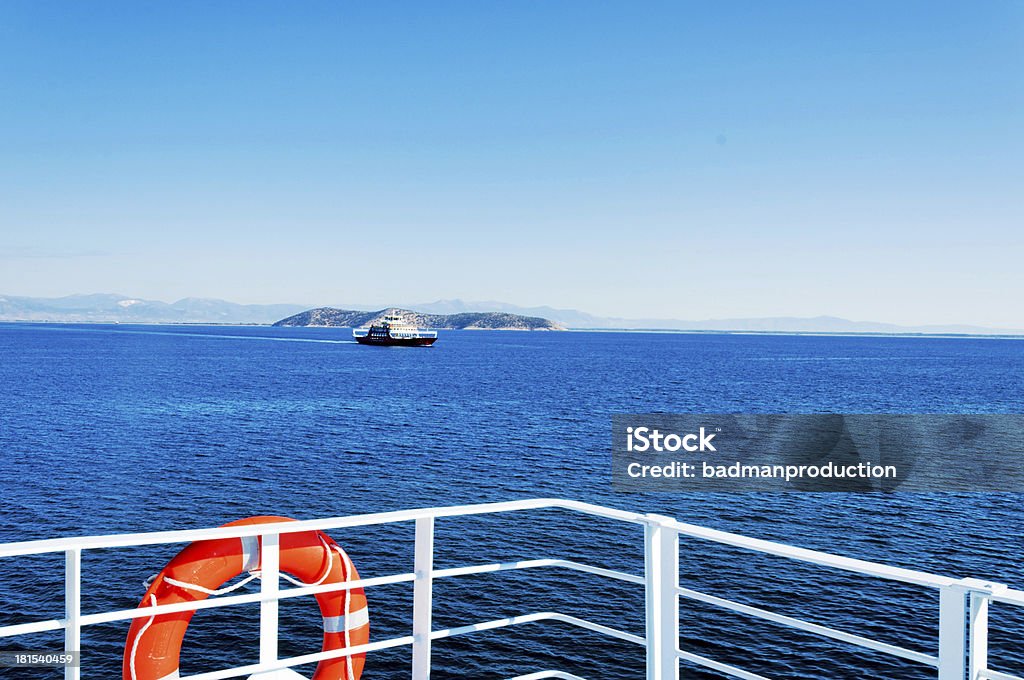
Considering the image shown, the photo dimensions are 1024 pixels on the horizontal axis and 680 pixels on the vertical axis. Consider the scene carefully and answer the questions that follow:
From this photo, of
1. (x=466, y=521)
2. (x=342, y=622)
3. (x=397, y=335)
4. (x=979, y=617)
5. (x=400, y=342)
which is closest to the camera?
(x=979, y=617)

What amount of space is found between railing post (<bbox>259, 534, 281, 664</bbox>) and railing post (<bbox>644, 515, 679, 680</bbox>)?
4.10 ft

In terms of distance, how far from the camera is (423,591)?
9.85ft

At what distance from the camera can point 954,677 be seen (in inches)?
81.4

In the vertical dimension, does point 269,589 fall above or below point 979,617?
below

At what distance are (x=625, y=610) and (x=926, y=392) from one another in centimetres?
5100

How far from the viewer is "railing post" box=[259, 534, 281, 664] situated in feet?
9.14

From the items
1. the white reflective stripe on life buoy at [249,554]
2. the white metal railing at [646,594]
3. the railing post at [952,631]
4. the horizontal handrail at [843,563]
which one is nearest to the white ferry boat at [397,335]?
the white reflective stripe on life buoy at [249,554]

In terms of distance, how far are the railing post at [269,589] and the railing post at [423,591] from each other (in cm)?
48

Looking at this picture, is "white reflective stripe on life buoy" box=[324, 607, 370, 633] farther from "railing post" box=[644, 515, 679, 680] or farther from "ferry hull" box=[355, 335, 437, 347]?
"ferry hull" box=[355, 335, 437, 347]

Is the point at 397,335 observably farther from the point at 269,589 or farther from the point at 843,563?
the point at 843,563

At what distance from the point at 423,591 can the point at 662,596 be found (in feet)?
2.79

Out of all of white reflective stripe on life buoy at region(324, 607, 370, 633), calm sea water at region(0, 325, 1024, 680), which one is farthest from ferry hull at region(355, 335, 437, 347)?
white reflective stripe on life buoy at region(324, 607, 370, 633)

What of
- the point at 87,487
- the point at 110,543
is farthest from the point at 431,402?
the point at 110,543

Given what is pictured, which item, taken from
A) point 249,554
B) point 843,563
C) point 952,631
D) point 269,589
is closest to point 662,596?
point 843,563
